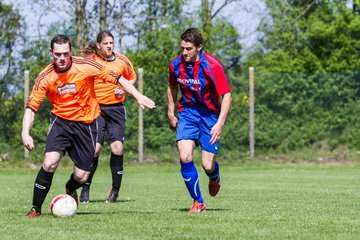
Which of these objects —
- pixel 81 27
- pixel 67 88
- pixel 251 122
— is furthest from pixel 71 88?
pixel 81 27

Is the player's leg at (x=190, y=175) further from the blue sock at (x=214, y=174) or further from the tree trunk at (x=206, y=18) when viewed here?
the tree trunk at (x=206, y=18)

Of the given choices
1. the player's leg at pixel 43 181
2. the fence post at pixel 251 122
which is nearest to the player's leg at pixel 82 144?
the player's leg at pixel 43 181

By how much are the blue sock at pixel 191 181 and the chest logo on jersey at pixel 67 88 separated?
Result: 1541mm

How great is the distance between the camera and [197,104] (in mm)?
10039

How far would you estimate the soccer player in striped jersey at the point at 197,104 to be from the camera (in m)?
9.72

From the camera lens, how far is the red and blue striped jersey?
9.75 metres

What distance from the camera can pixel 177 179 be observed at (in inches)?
711

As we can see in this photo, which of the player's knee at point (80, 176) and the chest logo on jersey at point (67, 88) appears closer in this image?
the chest logo on jersey at point (67, 88)

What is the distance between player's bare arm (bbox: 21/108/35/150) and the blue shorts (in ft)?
5.79

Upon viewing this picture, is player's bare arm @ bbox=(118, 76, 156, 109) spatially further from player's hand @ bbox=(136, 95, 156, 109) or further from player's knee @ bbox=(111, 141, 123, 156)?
player's knee @ bbox=(111, 141, 123, 156)

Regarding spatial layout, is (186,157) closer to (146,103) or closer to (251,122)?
(146,103)

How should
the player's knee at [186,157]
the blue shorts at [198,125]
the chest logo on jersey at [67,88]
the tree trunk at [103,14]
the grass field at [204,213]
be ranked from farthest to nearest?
the tree trunk at [103,14], the blue shorts at [198,125], the player's knee at [186,157], the chest logo on jersey at [67,88], the grass field at [204,213]

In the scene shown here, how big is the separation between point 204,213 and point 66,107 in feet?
6.04

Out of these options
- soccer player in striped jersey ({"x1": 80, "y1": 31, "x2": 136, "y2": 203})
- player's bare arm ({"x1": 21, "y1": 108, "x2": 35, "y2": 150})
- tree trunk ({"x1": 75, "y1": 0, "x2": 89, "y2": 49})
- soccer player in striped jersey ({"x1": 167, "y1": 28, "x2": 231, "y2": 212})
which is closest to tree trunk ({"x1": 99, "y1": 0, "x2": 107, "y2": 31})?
tree trunk ({"x1": 75, "y1": 0, "x2": 89, "y2": 49})
